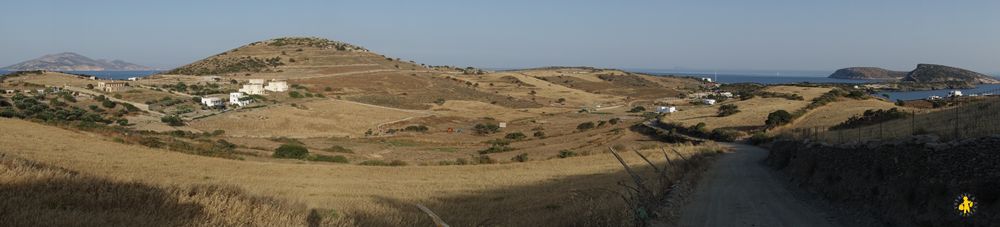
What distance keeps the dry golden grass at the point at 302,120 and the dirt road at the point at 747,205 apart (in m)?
51.6

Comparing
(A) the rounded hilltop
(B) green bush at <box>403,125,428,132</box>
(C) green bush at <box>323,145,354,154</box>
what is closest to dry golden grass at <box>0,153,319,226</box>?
(C) green bush at <box>323,145,354,154</box>

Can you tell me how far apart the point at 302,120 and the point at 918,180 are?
2773 inches

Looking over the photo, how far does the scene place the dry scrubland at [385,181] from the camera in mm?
14148

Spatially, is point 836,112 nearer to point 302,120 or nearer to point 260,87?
point 302,120

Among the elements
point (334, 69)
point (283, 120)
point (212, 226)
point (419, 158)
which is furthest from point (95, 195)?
point (334, 69)

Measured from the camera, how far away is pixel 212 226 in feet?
25.4

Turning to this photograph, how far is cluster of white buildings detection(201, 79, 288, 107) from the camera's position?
79938mm

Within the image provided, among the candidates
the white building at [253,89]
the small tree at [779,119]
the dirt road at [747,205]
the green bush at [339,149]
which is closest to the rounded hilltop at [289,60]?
the white building at [253,89]

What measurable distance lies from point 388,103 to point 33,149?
82.1 m

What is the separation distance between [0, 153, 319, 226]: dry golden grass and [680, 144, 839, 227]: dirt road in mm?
8317

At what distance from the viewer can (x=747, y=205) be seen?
15.5m

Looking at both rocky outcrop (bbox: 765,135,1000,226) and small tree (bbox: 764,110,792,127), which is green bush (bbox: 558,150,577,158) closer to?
small tree (bbox: 764,110,792,127)

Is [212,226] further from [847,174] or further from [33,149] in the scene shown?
[33,149]

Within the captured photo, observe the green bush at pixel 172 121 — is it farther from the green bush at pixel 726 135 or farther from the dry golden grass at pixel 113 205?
the dry golden grass at pixel 113 205
